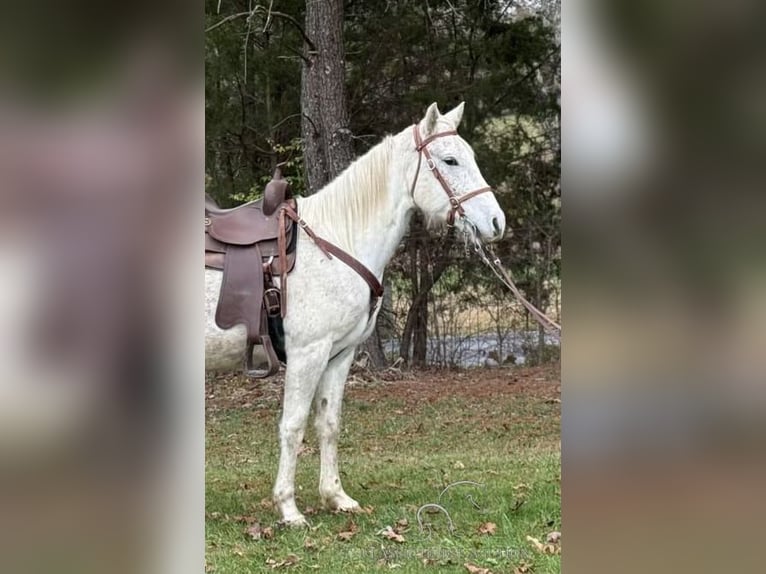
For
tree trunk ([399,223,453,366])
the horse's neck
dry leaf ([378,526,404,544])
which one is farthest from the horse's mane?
dry leaf ([378,526,404,544])

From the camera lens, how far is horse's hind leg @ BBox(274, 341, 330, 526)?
2.75m

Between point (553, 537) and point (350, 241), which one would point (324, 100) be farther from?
point (553, 537)

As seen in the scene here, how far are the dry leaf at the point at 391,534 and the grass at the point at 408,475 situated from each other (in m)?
0.02

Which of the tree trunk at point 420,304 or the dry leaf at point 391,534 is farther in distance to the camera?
the tree trunk at point 420,304

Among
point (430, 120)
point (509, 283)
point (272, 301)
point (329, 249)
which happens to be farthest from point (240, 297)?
point (509, 283)

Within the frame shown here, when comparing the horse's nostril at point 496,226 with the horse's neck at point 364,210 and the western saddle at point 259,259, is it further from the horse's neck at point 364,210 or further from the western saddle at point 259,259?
the western saddle at point 259,259

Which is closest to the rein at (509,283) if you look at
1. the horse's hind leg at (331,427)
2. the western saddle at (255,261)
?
the horse's hind leg at (331,427)

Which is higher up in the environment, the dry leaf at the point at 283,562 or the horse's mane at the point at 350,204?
the horse's mane at the point at 350,204

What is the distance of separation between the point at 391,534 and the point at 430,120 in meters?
1.80

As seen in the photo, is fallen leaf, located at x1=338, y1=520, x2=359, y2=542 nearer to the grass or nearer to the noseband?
the grass

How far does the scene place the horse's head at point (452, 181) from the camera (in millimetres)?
2656
